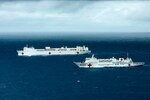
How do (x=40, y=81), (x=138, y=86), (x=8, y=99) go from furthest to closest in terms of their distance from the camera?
(x=40, y=81) → (x=138, y=86) → (x=8, y=99)

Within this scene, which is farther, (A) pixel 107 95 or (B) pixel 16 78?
(B) pixel 16 78

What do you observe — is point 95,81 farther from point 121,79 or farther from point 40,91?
point 40,91

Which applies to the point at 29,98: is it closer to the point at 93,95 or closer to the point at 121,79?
the point at 93,95

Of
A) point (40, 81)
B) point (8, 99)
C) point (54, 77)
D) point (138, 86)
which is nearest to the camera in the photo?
point (8, 99)

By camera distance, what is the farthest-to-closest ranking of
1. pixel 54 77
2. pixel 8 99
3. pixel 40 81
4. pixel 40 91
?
pixel 54 77 < pixel 40 81 < pixel 40 91 < pixel 8 99

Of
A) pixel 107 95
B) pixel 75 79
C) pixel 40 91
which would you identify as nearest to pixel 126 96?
pixel 107 95

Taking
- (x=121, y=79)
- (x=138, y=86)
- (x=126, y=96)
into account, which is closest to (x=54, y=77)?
(x=121, y=79)

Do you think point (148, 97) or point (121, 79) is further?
point (121, 79)

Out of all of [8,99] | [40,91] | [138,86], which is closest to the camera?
[8,99]
